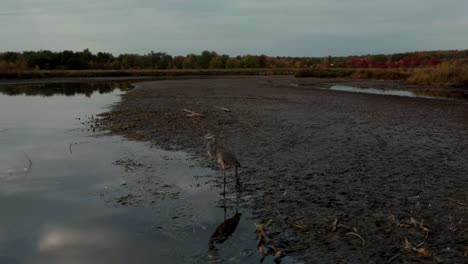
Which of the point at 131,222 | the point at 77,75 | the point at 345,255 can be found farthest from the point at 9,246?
the point at 77,75

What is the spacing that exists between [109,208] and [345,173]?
5259mm

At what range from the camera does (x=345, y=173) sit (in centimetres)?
1036

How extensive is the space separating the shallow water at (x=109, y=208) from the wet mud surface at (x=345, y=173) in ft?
1.62

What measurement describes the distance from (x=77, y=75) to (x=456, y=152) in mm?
70508

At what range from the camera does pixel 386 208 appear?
797 cm

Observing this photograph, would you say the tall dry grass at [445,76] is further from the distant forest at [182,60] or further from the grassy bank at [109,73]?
the distant forest at [182,60]

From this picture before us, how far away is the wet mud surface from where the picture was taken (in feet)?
21.9

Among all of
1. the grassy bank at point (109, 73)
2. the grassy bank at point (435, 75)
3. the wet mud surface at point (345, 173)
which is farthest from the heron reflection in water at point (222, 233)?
the grassy bank at point (109, 73)

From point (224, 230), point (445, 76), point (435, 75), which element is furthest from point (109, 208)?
point (435, 75)

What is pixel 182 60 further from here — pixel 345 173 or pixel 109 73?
pixel 345 173

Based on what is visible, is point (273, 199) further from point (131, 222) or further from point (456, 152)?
point (456, 152)

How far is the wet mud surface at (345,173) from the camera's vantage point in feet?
21.9

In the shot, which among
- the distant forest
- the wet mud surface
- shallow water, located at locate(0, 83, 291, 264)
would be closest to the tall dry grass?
the wet mud surface

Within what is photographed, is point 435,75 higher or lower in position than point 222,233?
higher
